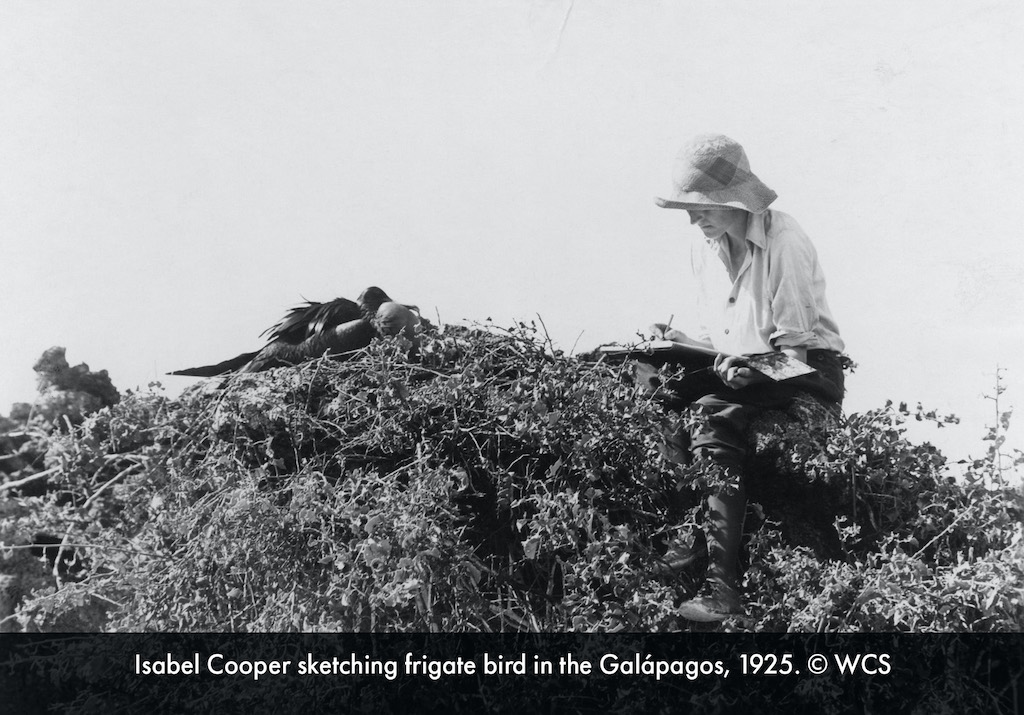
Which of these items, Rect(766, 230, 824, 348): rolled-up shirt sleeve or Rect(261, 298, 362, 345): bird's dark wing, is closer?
Rect(766, 230, 824, 348): rolled-up shirt sleeve

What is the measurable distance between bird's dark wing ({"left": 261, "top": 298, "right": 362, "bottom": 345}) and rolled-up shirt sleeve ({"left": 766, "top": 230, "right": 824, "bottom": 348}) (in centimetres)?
157

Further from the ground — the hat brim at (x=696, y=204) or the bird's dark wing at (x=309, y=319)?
the hat brim at (x=696, y=204)

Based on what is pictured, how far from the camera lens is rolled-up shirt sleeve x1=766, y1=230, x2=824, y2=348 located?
11.2 ft

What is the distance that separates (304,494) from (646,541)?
1.08m

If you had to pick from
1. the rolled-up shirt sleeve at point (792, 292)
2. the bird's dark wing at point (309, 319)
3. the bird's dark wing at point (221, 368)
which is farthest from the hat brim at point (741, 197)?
the bird's dark wing at point (221, 368)

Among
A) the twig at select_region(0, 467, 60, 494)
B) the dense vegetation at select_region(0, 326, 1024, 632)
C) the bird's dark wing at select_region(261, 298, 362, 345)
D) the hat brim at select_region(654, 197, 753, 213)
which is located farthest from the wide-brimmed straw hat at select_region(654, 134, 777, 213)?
the twig at select_region(0, 467, 60, 494)

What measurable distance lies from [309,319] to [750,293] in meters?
1.66

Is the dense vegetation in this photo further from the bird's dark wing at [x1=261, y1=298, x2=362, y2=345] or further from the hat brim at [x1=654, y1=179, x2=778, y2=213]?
the hat brim at [x1=654, y1=179, x2=778, y2=213]

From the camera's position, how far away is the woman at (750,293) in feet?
10.9

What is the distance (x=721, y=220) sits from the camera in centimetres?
356

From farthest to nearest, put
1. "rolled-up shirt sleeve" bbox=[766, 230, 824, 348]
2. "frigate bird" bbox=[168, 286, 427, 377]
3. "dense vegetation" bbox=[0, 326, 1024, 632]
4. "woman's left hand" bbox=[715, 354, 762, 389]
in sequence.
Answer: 1. "frigate bird" bbox=[168, 286, 427, 377]
2. "rolled-up shirt sleeve" bbox=[766, 230, 824, 348]
3. "woman's left hand" bbox=[715, 354, 762, 389]
4. "dense vegetation" bbox=[0, 326, 1024, 632]

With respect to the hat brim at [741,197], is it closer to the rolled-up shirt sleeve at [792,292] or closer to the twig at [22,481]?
the rolled-up shirt sleeve at [792,292]

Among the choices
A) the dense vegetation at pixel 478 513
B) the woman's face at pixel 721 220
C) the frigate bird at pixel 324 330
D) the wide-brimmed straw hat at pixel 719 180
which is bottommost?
the dense vegetation at pixel 478 513
